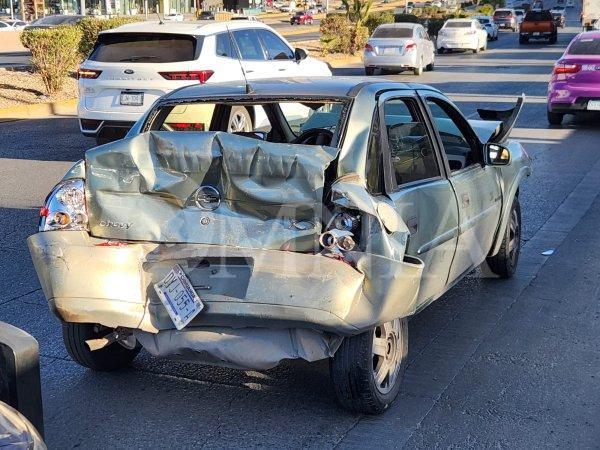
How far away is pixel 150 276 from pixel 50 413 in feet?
3.04

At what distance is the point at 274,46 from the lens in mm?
13594

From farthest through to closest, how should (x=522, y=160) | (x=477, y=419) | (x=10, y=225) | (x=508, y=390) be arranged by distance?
1. (x=10, y=225)
2. (x=522, y=160)
3. (x=508, y=390)
4. (x=477, y=419)

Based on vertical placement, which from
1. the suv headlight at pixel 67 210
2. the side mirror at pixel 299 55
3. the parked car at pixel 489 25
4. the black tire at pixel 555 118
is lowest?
the parked car at pixel 489 25

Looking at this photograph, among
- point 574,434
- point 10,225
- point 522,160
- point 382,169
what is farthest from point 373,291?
point 10,225

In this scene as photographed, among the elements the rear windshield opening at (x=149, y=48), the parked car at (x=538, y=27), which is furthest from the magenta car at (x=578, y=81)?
the parked car at (x=538, y=27)

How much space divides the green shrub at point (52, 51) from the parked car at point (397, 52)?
1178 cm

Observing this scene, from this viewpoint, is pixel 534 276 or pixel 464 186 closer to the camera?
pixel 464 186

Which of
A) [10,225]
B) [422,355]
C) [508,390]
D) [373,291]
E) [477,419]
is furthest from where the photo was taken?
[10,225]

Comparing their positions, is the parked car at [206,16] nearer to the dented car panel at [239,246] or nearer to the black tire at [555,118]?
the black tire at [555,118]

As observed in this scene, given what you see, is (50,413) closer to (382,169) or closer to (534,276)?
(382,169)

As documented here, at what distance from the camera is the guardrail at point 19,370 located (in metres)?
3.54

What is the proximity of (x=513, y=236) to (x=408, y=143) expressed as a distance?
6.78ft

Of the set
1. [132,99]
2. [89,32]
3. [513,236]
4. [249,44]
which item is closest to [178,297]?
[513,236]

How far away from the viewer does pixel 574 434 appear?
4383 millimetres
